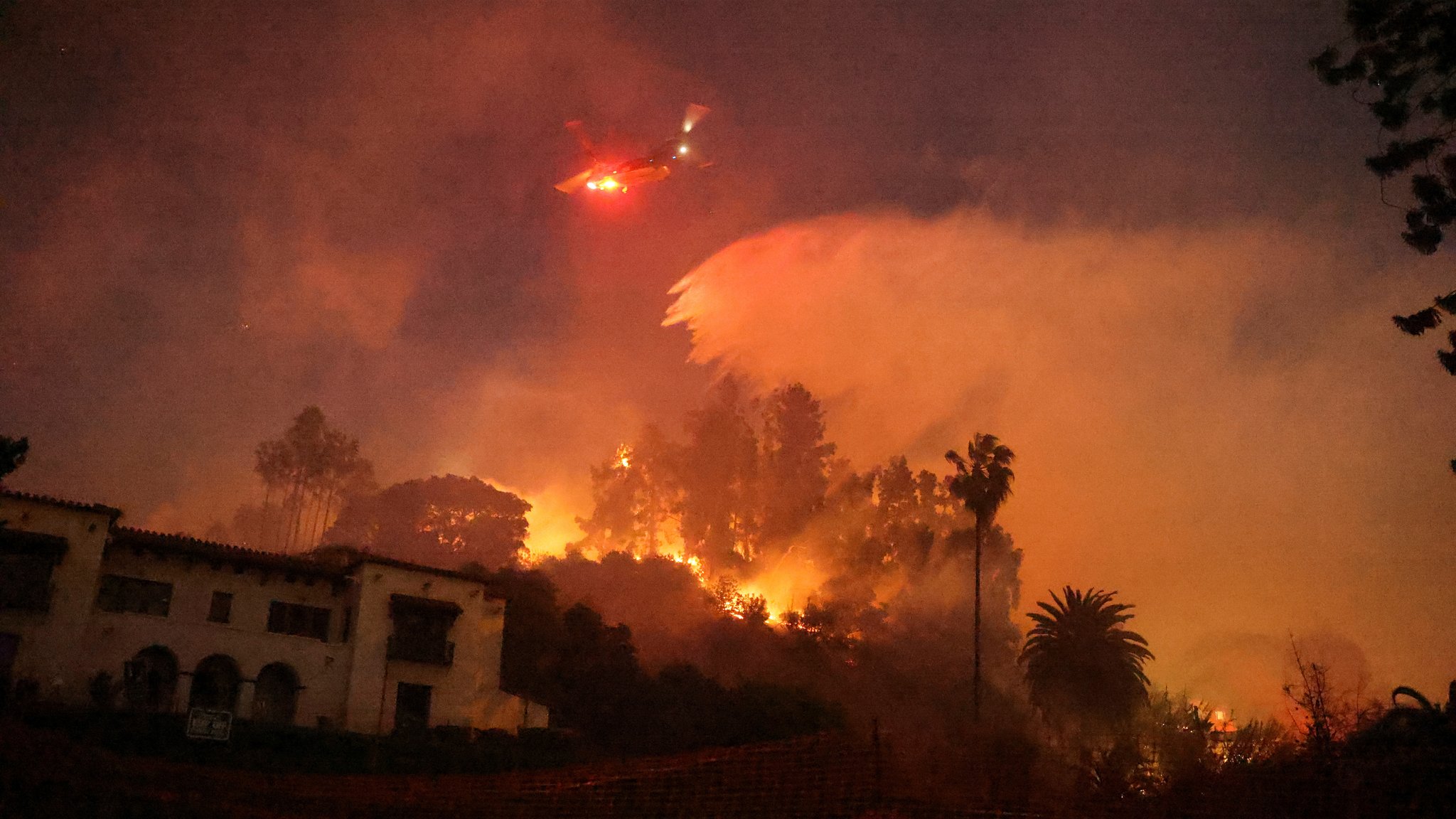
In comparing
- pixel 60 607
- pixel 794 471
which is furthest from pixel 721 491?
pixel 60 607

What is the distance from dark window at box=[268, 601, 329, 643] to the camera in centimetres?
4322

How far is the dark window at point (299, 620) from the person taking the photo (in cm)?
4322

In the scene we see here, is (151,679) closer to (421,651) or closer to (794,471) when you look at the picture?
(421,651)

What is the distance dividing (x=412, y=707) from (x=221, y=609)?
914 cm

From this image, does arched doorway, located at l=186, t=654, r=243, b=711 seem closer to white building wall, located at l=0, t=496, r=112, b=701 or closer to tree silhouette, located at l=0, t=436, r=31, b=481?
white building wall, located at l=0, t=496, r=112, b=701

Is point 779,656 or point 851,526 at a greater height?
point 851,526

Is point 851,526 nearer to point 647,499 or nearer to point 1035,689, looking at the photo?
point 647,499

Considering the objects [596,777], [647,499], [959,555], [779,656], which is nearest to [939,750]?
[596,777]

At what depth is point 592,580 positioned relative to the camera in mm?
80250

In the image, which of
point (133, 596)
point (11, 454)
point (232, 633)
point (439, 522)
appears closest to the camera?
point (11, 454)

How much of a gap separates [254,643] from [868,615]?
5389 cm

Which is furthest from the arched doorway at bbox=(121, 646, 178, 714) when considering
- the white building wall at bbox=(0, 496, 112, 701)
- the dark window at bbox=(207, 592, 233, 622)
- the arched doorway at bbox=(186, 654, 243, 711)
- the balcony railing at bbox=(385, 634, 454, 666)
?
the balcony railing at bbox=(385, 634, 454, 666)

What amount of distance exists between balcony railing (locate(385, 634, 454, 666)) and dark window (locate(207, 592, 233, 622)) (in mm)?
6593

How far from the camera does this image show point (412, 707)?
44.7 metres
